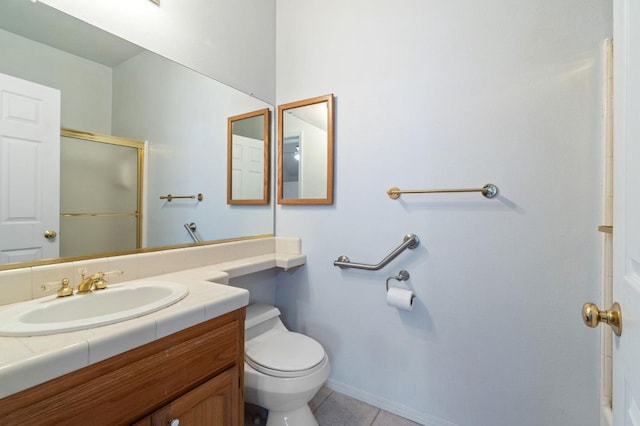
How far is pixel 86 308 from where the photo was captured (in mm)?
877

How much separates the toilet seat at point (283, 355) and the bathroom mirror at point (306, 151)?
2.61 feet

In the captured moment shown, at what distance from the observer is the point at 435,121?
131cm

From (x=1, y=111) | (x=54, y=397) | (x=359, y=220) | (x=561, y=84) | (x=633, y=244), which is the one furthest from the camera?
(x=359, y=220)

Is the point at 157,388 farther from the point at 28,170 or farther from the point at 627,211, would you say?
the point at 627,211

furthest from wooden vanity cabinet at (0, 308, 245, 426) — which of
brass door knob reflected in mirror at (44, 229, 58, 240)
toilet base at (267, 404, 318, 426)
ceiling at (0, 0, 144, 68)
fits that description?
ceiling at (0, 0, 144, 68)

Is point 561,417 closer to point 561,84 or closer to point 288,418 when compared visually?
point 288,418

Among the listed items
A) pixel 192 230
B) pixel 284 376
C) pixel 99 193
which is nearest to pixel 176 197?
pixel 192 230

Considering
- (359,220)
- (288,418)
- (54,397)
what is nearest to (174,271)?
(54,397)

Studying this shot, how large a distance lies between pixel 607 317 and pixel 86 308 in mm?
1386

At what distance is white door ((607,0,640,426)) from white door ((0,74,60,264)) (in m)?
1.54

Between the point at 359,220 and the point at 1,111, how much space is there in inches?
57.2

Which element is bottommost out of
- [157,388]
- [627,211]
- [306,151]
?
[157,388]

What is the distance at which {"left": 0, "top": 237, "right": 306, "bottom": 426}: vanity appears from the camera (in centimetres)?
→ 53

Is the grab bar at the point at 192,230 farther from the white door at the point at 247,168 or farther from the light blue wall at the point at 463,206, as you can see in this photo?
the light blue wall at the point at 463,206
